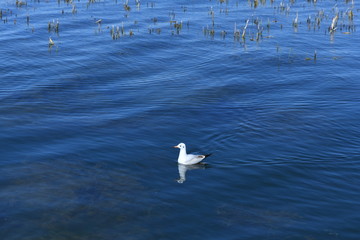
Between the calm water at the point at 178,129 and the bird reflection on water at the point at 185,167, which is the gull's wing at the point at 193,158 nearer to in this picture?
the bird reflection on water at the point at 185,167

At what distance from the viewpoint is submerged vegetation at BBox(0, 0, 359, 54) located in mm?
51719

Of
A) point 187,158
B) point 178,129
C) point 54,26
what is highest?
point 54,26

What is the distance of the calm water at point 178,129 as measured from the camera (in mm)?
21422

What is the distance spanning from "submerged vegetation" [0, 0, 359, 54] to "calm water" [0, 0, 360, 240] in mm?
417

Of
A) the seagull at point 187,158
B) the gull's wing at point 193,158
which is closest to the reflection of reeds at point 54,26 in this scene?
the seagull at point 187,158

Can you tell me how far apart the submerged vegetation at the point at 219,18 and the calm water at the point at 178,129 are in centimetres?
42

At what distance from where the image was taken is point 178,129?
99.3ft

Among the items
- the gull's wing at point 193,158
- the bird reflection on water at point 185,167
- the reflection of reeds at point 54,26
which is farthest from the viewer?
the reflection of reeds at point 54,26

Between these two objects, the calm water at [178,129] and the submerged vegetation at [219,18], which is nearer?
the calm water at [178,129]

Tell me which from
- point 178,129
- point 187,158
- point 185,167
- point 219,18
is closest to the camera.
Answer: point 187,158

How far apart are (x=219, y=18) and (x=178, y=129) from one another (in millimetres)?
29458

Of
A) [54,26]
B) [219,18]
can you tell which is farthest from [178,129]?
[219,18]

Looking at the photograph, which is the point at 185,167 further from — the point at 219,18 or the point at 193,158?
the point at 219,18

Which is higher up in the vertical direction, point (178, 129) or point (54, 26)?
point (54, 26)
